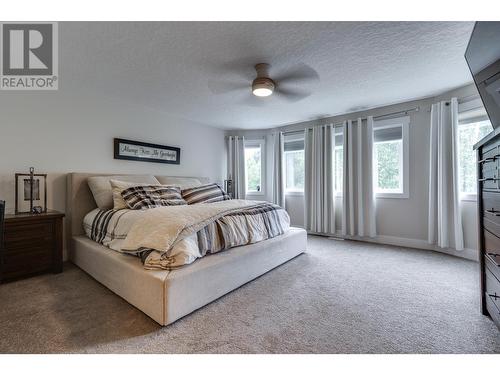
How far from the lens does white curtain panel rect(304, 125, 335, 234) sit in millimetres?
4012

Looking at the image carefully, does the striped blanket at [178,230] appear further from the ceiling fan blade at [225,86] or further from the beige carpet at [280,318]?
the ceiling fan blade at [225,86]

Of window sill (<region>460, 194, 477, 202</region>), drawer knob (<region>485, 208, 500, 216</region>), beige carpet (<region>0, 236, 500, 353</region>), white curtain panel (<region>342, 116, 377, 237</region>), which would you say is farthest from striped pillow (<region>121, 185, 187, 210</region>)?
window sill (<region>460, 194, 477, 202</region>)

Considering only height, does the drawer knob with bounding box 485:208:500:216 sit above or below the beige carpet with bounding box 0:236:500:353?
above

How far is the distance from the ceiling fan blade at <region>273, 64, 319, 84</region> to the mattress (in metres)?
1.64

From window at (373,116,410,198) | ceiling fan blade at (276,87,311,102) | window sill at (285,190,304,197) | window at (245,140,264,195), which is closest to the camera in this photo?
ceiling fan blade at (276,87,311,102)

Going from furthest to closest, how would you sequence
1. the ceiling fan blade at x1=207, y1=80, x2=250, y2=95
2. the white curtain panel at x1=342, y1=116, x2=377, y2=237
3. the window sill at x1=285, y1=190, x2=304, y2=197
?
the window sill at x1=285, y1=190, x2=304, y2=197, the white curtain panel at x1=342, y1=116, x2=377, y2=237, the ceiling fan blade at x1=207, y1=80, x2=250, y2=95

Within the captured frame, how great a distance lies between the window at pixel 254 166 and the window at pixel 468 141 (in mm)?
3130

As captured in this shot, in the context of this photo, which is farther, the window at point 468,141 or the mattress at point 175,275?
the window at point 468,141

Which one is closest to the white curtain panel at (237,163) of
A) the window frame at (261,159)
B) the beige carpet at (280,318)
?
the window frame at (261,159)

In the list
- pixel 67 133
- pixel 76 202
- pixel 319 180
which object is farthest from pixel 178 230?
pixel 319 180

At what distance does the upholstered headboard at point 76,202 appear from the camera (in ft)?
9.01

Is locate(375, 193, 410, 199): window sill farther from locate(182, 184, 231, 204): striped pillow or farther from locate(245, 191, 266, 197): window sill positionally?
locate(182, 184, 231, 204): striped pillow
